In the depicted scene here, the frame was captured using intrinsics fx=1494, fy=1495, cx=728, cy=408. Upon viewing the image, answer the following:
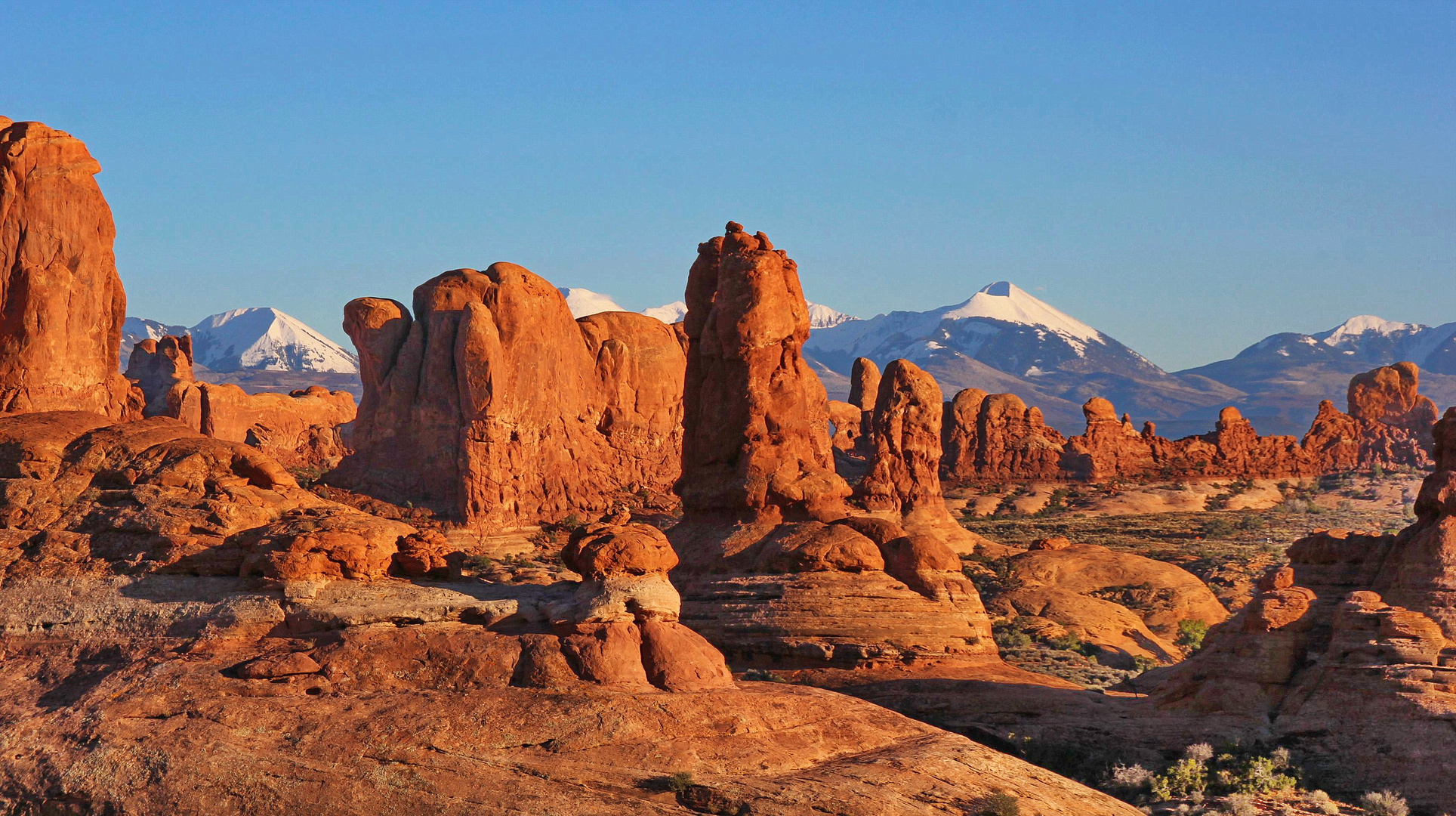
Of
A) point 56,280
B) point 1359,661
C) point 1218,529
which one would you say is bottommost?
point 1218,529

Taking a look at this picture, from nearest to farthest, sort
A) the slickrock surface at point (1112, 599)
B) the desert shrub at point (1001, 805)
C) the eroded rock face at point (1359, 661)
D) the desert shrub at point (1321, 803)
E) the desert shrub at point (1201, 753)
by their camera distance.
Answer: the desert shrub at point (1001, 805), the desert shrub at point (1321, 803), the eroded rock face at point (1359, 661), the desert shrub at point (1201, 753), the slickrock surface at point (1112, 599)

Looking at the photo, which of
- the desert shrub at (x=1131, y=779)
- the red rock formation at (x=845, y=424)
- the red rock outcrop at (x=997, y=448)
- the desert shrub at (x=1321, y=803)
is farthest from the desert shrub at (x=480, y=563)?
the red rock formation at (x=845, y=424)

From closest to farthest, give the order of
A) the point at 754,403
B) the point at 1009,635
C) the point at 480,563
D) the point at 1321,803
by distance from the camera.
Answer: the point at 1321,803
the point at 754,403
the point at 1009,635
the point at 480,563

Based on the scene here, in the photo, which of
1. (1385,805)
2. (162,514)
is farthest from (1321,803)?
(162,514)

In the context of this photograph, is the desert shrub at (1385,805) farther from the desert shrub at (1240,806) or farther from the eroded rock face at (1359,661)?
the desert shrub at (1240,806)

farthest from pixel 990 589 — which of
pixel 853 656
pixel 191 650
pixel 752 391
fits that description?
pixel 191 650

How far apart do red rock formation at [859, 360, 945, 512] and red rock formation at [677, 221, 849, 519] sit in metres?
22.0

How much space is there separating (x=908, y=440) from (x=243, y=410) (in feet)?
124

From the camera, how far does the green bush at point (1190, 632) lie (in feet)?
139

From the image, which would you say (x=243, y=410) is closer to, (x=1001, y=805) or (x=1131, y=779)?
(x=1131, y=779)

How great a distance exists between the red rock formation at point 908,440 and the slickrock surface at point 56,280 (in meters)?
33.2

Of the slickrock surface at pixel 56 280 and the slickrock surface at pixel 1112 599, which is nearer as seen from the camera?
the slickrock surface at pixel 56 280

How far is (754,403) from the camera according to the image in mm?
37594

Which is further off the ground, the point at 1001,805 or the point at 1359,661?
the point at 1359,661
